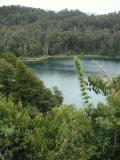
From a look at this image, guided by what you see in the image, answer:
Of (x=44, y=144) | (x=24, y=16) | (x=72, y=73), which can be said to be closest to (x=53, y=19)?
A: (x=24, y=16)

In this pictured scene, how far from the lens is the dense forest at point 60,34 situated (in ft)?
407

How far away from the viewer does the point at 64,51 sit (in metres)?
128

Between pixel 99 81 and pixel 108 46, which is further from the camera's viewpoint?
pixel 108 46

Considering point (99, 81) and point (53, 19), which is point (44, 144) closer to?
point (99, 81)

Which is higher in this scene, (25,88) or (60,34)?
(25,88)

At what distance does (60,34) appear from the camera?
5344 inches

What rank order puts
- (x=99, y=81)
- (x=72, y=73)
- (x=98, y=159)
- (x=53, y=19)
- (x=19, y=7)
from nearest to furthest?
(x=99, y=81)
(x=98, y=159)
(x=72, y=73)
(x=53, y=19)
(x=19, y=7)

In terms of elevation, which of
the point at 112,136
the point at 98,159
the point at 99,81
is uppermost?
the point at 99,81

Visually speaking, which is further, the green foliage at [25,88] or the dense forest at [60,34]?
the dense forest at [60,34]

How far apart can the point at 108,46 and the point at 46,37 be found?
18.4 m

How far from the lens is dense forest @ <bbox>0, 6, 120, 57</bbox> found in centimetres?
12406

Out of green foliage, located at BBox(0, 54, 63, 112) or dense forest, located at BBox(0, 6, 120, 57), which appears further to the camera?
dense forest, located at BBox(0, 6, 120, 57)

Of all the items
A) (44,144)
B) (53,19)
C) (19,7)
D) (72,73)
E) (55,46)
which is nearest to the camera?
(44,144)

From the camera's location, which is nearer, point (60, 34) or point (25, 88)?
point (25, 88)
